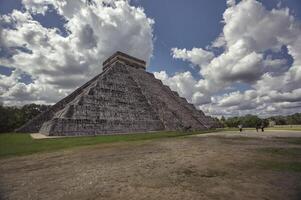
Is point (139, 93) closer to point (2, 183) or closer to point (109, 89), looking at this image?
point (109, 89)

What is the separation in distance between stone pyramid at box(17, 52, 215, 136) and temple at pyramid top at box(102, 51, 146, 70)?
4.54 meters

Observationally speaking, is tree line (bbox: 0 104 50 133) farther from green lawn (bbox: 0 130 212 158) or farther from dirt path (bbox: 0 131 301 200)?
dirt path (bbox: 0 131 301 200)

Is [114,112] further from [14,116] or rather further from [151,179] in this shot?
[14,116]

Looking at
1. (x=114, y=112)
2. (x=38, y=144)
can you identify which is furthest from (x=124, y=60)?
(x=38, y=144)

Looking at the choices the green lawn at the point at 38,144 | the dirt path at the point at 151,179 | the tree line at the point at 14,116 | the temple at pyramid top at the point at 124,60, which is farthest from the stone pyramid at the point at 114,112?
the dirt path at the point at 151,179

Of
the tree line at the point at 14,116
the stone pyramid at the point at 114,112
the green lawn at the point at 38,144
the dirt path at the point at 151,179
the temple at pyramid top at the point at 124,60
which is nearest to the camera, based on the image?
the dirt path at the point at 151,179

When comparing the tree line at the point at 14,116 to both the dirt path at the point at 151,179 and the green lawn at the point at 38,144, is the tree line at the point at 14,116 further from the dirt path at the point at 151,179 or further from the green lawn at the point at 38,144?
the dirt path at the point at 151,179

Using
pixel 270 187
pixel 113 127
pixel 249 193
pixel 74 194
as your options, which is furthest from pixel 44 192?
pixel 113 127

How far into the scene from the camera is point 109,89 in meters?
30.3

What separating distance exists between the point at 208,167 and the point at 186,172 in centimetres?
121

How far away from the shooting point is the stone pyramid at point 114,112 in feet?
75.4

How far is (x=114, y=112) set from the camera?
27.6 metres

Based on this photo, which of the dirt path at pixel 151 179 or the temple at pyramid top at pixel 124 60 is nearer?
the dirt path at pixel 151 179

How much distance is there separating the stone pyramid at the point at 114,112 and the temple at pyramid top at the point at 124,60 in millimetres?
4541
